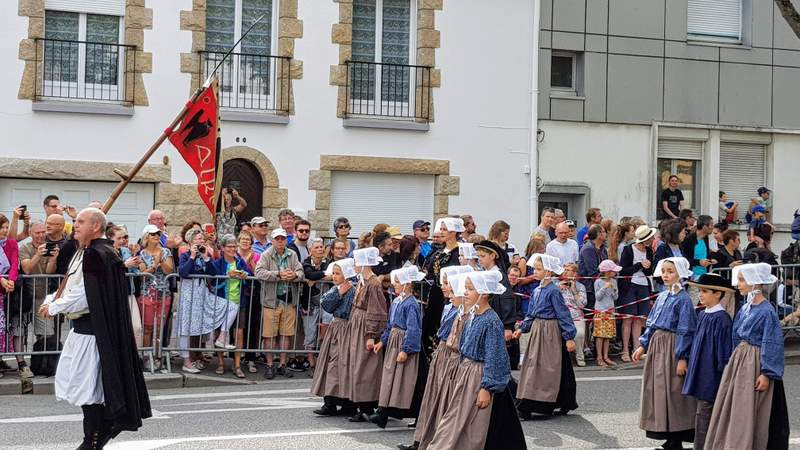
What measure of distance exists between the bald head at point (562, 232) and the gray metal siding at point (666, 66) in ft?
17.8

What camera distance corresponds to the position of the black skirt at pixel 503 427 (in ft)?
30.8

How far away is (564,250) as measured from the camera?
16.6 m

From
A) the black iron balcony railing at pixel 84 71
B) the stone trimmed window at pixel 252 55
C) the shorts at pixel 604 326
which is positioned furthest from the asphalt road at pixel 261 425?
the stone trimmed window at pixel 252 55

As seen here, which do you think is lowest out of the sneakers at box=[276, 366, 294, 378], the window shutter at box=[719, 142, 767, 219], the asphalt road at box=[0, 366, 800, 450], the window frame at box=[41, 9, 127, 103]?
the asphalt road at box=[0, 366, 800, 450]

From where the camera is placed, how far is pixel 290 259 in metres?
15.2

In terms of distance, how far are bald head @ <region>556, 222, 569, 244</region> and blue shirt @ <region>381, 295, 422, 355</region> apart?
17.4 feet

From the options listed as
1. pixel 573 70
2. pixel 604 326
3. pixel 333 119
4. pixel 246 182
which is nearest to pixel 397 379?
pixel 604 326

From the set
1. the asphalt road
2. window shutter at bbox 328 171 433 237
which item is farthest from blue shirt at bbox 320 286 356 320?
window shutter at bbox 328 171 433 237

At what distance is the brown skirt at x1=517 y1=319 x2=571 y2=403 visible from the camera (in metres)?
12.3

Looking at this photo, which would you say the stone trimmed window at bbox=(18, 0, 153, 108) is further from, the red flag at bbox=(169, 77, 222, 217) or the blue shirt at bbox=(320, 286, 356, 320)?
the blue shirt at bbox=(320, 286, 356, 320)

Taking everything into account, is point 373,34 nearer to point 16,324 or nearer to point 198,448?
point 16,324

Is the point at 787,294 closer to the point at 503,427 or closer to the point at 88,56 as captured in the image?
the point at 503,427

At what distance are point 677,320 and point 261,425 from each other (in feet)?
12.0

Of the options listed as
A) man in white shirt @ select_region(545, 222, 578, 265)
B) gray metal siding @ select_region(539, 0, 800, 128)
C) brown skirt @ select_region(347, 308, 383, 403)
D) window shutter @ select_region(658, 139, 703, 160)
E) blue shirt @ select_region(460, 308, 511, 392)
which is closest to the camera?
blue shirt @ select_region(460, 308, 511, 392)
